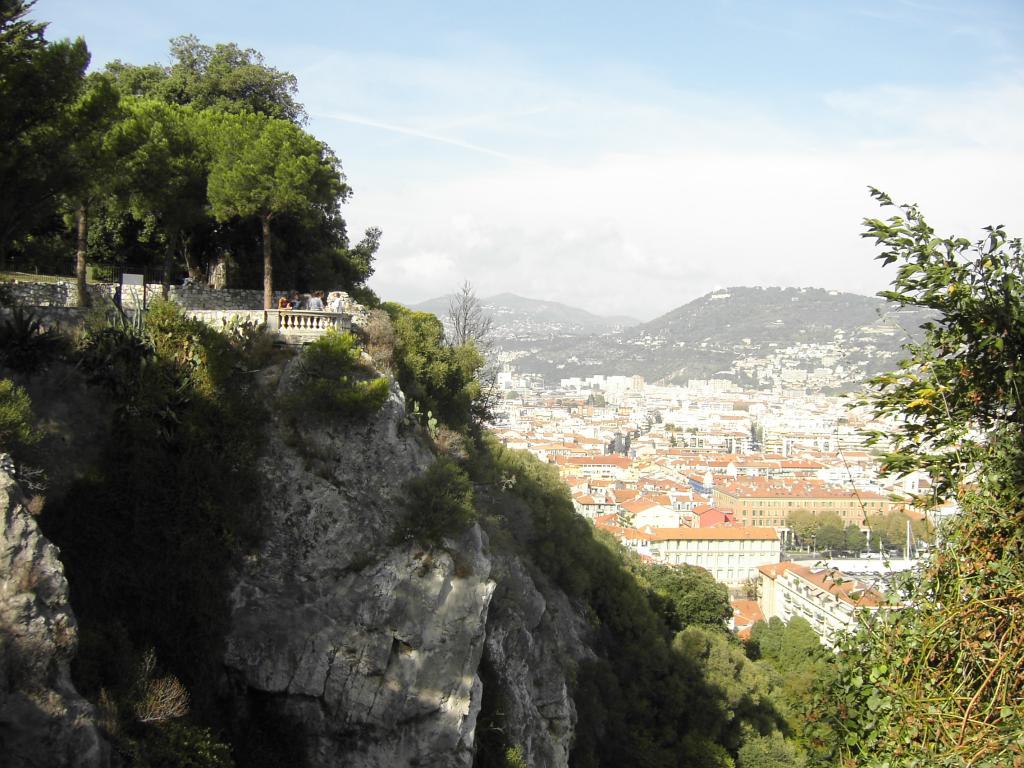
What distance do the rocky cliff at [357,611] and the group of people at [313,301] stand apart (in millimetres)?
3903

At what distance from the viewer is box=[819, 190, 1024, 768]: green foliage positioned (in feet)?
14.9

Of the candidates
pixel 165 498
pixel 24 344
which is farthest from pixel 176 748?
pixel 24 344

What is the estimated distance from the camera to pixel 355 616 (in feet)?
36.1

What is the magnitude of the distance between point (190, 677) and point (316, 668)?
1.65m

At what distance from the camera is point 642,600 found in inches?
958

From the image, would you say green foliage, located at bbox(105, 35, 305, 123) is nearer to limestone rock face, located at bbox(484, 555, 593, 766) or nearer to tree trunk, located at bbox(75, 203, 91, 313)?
tree trunk, located at bbox(75, 203, 91, 313)

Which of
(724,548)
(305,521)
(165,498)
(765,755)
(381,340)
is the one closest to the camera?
(165,498)

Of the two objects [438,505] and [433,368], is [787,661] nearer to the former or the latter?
[433,368]

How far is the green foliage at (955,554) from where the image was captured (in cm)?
454

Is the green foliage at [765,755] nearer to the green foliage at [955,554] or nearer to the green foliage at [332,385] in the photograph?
the green foliage at [332,385]

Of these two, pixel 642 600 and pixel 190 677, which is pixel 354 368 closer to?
pixel 190 677

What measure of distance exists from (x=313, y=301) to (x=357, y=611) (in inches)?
267

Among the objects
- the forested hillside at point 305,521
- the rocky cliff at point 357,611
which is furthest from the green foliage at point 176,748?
the rocky cliff at point 357,611

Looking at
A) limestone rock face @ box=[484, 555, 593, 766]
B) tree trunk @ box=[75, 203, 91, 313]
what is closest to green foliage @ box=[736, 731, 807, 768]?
limestone rock face @ box=[484, 555, 593, 766]
